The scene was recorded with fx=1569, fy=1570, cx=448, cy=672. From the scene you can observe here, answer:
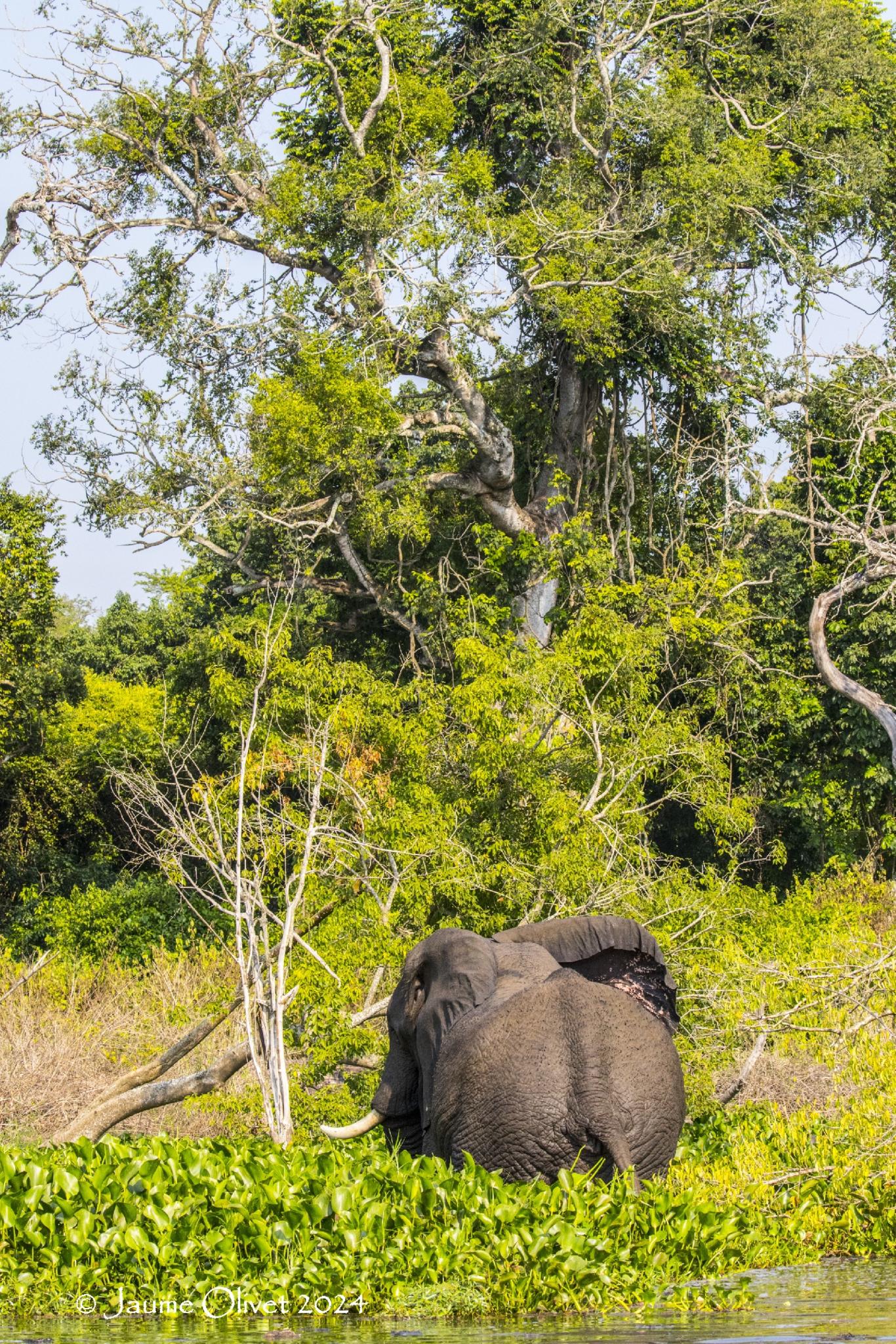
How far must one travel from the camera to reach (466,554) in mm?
23797

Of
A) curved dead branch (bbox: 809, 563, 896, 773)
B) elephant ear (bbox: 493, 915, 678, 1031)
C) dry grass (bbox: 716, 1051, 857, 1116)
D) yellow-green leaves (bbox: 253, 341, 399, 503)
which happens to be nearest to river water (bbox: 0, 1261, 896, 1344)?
elephant ear (bbox: 493, 915, 678, 1031)

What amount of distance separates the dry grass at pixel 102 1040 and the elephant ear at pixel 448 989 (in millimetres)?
4239

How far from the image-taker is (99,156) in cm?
2148

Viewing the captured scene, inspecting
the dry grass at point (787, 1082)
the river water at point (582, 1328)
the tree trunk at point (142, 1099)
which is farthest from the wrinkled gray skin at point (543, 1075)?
the tree trunk at point (142, 1099)

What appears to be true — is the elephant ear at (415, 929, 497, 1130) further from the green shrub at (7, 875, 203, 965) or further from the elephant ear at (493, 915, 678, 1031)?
the green shrub at (7, 875, 203, 965)

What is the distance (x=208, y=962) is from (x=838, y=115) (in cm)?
1575

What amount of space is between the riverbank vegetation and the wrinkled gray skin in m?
3.40

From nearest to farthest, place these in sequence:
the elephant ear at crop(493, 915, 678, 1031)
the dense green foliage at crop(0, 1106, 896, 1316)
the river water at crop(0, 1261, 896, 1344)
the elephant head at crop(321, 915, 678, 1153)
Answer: the river water at crop(0, 1261, 896, 1344)
the dense green foliage at crop(0, 1106, 896, 1316)
the elephant head at crop(321, 915, 678, 1153)
the elephant ear at crop(493, 915, 678, 1031)

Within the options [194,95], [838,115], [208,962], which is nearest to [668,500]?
[838,115]

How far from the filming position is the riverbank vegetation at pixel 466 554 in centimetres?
1361

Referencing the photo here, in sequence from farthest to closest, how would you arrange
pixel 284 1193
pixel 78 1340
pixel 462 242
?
pixel 462 242, pixel 284 1193, pixel 78 1340

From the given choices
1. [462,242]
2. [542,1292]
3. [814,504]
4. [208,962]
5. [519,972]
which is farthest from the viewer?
[814,504]

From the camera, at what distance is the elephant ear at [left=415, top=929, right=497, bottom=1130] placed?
8.41 metres

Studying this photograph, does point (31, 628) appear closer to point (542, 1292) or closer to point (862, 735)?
point (862, 735)
